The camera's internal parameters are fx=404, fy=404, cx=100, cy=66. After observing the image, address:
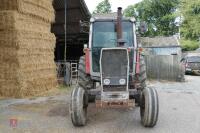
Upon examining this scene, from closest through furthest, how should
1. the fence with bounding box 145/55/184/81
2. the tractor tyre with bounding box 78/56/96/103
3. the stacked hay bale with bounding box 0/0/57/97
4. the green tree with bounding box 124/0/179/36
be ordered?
the tractor tyre with bounding box 78/56/96/103 → the stacked hay bale with bounding box 0/0/57/97 → the fence with bounding box 145/55/184/81 → the green tree with bounding box 124/0/179/36

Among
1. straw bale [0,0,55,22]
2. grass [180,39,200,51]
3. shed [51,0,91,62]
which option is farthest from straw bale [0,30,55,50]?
grass [180,39,200,51]

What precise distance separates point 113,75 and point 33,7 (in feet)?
21.6

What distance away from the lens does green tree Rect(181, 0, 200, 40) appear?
5351 centimetres

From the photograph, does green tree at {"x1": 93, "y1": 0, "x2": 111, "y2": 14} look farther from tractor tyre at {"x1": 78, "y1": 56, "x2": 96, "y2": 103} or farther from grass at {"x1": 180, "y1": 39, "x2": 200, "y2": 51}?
tractor tyre at {"x1": 78, "y1": 56, "x2": 96, "y2": 103}

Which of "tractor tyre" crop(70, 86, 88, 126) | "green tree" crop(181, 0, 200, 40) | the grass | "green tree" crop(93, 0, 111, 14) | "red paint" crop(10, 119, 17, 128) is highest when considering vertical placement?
"green tree" crop(93, 0, 111, 14)

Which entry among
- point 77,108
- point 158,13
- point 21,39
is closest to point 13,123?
point 77,108

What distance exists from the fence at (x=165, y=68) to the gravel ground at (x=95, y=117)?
724cm

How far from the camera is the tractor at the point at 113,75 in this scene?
902 cm

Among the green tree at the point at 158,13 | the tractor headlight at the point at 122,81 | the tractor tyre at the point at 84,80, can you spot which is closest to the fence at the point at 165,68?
the tractor tyre at the point at 84,80

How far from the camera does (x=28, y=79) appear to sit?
1435 cm

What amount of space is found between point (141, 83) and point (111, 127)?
187 cm

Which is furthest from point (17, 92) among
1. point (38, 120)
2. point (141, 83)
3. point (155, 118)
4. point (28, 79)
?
point (155, 118)

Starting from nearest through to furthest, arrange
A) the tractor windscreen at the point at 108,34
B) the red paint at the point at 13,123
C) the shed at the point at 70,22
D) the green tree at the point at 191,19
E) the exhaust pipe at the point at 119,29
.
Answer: the red paint at the point at 13,123 → the exhaust pipe at the point at 119,29 → the tractor windscreen at the point at 108,34 → the shed at the point at 70,22 → the green tree at the point at 191,19

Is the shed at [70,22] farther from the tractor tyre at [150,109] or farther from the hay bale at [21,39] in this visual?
the tractor tyre at [150,109]
